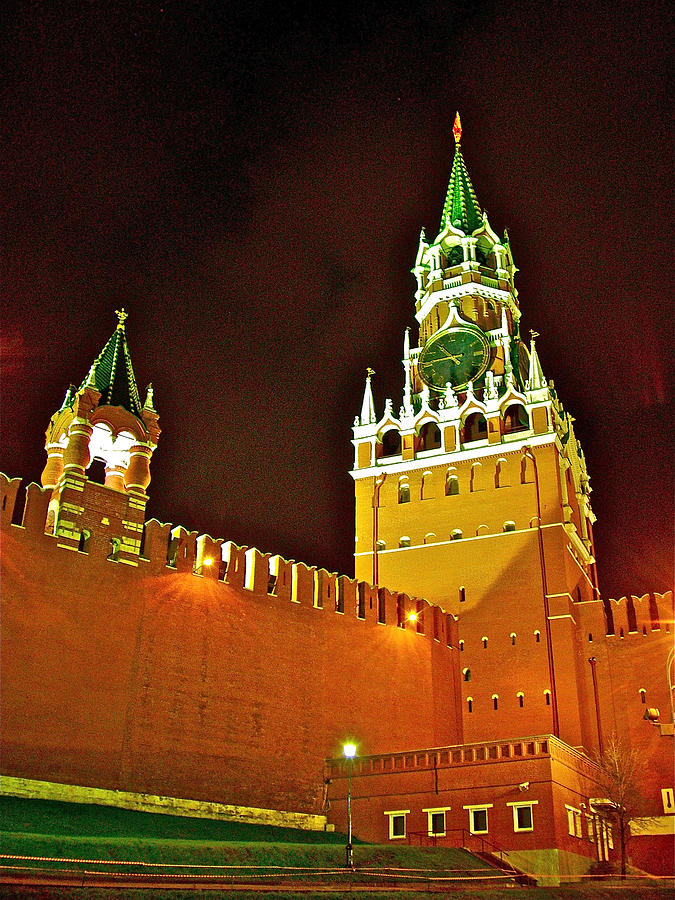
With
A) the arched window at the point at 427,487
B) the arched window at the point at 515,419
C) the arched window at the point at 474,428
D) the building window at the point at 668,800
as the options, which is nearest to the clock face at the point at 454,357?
the arched window at the point at 474,428

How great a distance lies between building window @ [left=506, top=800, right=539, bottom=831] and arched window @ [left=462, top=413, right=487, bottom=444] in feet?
67.1

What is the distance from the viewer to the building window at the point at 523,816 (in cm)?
2780

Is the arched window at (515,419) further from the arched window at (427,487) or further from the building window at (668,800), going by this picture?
the building window at (668,800)

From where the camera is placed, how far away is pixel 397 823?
29.8m

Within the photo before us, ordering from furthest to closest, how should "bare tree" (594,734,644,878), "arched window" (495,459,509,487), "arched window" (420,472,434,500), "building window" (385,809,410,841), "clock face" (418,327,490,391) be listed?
1. "clock face" (418,327,490,391)
2. "arched window" (420,472,434,500)
3. "arched window" (495,459,509,487)
4. "bare tree" (594,734,644,878)
5. "building window" (385,809,410,841)

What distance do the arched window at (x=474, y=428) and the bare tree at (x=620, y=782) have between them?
15606 millimetres

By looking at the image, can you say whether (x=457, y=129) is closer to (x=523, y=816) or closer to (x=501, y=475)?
(x=501, y=475)

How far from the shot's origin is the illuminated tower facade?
38.8 metres

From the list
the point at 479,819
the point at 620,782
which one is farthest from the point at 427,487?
the point at 479,819

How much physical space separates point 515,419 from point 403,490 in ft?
20.8

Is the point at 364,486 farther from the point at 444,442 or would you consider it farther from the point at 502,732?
the point at 502,732

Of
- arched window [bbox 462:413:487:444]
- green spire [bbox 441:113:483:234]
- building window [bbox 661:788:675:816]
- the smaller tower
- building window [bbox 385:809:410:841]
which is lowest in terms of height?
building window [bbox 385:809:410:841]

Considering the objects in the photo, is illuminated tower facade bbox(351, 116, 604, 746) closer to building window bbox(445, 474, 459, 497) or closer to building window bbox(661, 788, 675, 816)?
building window bbox(445, 474, 459, 497)

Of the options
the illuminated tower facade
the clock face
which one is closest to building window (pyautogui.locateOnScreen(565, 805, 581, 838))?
the illuminated tower facade
